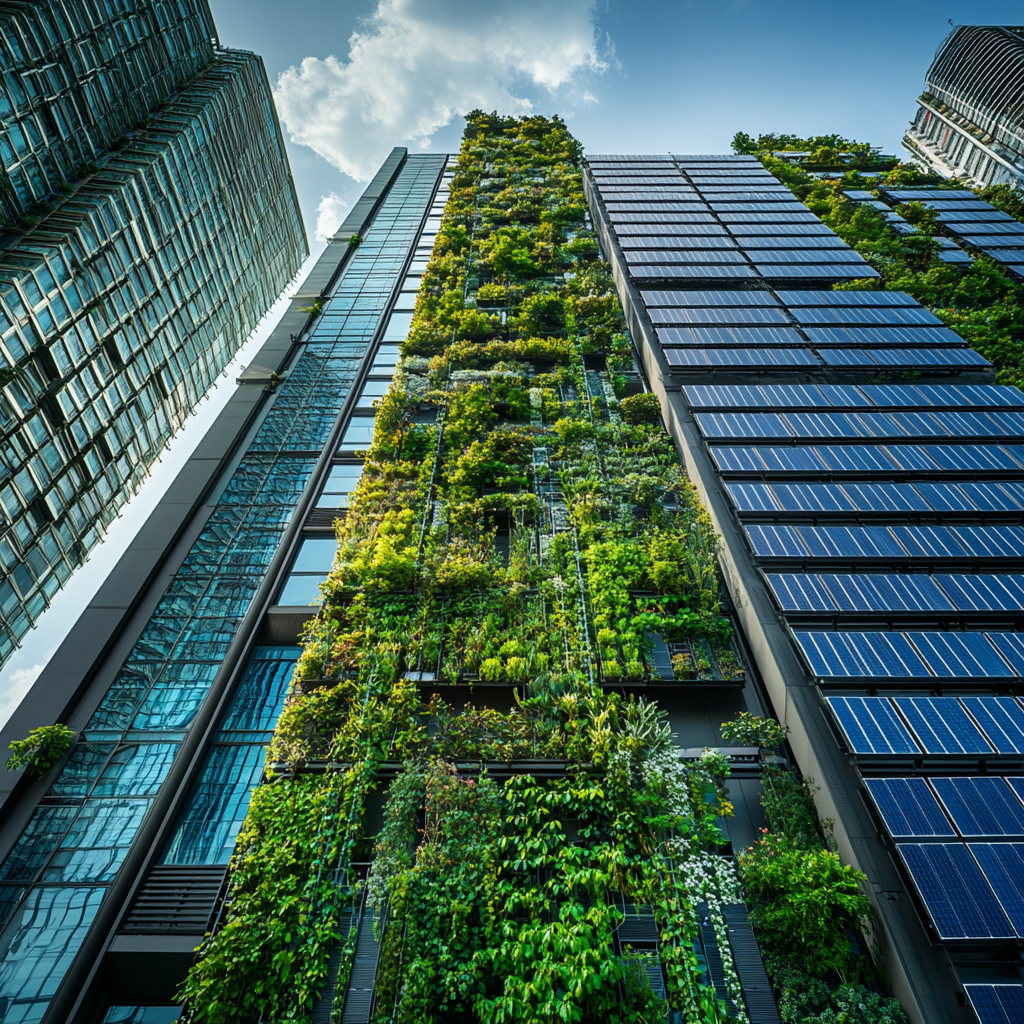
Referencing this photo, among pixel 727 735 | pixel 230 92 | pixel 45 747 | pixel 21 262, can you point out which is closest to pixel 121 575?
pixel 45 747

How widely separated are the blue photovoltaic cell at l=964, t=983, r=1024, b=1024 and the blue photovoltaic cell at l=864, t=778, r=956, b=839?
2416mm

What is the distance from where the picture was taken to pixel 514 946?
12320 millimetres

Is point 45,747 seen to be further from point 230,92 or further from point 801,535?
point 230,92

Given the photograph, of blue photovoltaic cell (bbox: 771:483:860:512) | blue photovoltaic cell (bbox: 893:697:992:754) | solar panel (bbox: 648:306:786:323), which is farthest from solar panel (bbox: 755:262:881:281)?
blue photovoltaic cell (bbox: 893:697:992:754)

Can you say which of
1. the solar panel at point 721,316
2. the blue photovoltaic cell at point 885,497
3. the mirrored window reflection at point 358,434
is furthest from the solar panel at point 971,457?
the mirrored window reflection at point 358,434

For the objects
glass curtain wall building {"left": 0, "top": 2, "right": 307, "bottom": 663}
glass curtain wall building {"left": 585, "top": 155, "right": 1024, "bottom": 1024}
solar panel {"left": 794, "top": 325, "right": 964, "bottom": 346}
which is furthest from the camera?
glass curtain wall building {"left": 0, "top": 2, "right": 307, "bottom": 663}

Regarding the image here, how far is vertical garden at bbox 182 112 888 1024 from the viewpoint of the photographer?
12.5 meters

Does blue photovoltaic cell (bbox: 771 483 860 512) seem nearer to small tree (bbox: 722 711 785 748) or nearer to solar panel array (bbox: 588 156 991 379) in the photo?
small tree (bbox: 722 711 785 748)

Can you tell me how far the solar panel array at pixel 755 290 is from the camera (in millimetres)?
27328

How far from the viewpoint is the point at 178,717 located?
64.3 feet

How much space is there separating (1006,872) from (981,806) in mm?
1303

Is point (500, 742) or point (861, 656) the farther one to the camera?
point (500, 742)

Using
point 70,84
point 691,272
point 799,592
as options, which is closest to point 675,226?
point 691,272

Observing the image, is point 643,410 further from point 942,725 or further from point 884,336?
point 942,725
